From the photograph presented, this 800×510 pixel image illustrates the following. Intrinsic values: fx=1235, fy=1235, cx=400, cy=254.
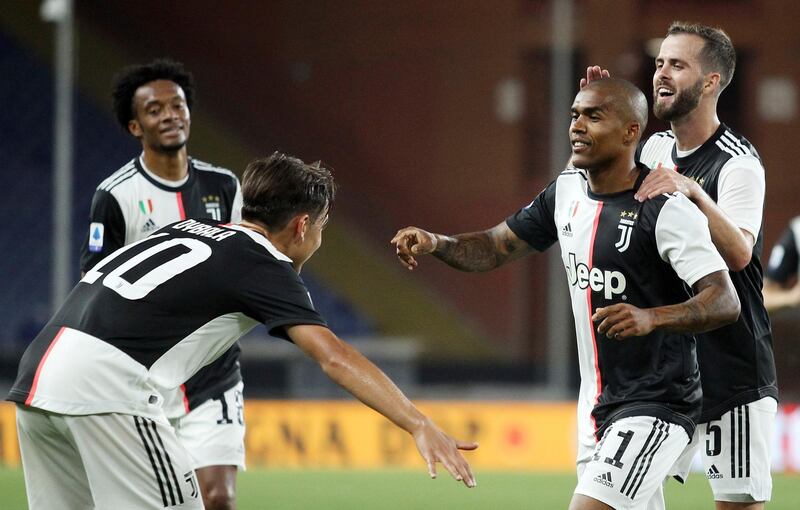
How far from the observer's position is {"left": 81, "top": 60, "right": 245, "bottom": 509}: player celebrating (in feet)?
17.0

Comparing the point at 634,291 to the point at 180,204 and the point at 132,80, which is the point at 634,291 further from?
the point at 132,80

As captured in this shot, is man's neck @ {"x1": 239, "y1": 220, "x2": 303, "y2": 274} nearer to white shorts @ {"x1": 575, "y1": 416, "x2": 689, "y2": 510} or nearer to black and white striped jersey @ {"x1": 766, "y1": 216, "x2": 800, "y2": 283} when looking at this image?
white shorts @ {"x1": 575, "y1": 416, "x2": 689, "y2": 510}

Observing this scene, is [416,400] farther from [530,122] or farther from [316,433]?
[530,122]

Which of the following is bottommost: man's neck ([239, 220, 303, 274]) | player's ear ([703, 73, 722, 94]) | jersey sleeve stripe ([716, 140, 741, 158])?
man's neck ([239, 220, 303, 274])

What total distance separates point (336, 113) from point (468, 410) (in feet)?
21.6

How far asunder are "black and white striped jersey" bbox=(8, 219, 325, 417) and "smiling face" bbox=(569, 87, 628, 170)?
3.58 ft

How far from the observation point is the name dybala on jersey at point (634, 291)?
12.7ft

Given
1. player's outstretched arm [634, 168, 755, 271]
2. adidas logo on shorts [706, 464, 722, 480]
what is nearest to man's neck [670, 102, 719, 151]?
player's outstretched arm [634, 168, 755, 271]

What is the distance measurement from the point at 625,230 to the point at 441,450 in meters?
1.15

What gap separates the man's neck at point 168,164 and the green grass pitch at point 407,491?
7.66 feet

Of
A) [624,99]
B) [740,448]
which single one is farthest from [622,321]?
[740,448]

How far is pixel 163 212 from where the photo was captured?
544cm

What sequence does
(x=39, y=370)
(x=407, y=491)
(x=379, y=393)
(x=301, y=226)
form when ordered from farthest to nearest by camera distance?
(x=407, y=491) < (x=301, y=226) < (x=39, y=370) < (x=379, y=393)

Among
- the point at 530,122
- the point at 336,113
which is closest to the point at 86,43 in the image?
the point at 336,113
